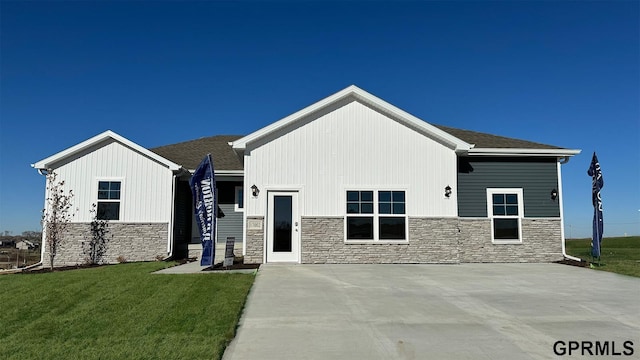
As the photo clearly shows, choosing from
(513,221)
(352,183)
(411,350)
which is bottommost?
(411,350)

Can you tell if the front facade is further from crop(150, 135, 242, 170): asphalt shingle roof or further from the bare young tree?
crop(150, 135, 242, 170): asphalt shingle roof

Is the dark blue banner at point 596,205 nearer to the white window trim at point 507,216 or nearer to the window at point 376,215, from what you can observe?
the white window trim at point 507,216

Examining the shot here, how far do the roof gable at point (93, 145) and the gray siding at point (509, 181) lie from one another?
9485 millimetres

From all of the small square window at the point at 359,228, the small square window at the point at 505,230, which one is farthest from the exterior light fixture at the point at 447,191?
the small square window at the point at 359,228

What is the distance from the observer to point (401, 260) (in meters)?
13.2

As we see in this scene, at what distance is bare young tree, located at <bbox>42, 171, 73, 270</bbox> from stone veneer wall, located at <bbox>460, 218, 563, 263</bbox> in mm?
12633

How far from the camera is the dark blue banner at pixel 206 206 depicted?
12.0 m

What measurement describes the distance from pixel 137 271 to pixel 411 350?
8375 millimetres

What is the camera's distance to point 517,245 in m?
14.0

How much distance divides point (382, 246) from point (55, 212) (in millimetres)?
10152

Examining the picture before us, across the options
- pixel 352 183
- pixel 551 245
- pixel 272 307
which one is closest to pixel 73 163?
pixel 352 183

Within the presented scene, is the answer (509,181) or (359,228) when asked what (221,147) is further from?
A: (509,181)

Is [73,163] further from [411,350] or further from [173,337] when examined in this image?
[411,350]

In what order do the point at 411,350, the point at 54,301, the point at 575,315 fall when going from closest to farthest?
the point at 411,350
the point at 575,315
the point at 54,301
